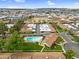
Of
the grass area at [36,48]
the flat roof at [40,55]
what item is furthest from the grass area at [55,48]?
the flat roof at [40,55]

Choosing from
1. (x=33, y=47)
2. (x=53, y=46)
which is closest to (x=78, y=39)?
(x=53, y=46)

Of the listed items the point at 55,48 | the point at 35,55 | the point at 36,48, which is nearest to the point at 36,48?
the point at 36,48

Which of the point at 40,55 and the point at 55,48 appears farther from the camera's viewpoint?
the point at 55,48

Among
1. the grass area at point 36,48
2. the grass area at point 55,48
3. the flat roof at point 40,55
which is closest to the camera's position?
the flat roof at point 40,55

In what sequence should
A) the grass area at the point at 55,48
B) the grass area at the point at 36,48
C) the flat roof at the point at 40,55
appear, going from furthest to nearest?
the grass area at the point at 55,48 → the grass area at the point at 36,48 → the flat roof at the point at 40,55

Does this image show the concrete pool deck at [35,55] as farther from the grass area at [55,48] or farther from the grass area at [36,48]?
the grass area at [55,48]

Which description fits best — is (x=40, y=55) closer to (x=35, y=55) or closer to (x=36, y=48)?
(x=35, y=55)

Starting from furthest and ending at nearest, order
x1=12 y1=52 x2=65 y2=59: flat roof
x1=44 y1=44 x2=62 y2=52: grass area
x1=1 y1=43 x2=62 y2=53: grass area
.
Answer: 1. x1=44 y1=44 x2=62 y2=52: grass area
2. x1=1 y1=43 x2=62 y2=53: grass area
3. x1=12 y1=52 x2=65 y2=59: flat roof

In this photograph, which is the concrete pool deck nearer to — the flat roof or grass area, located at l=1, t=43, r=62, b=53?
the flat roof

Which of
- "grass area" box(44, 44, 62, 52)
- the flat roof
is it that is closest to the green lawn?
"grass area" box(44, 44, 62, 52)

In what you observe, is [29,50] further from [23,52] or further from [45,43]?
[45,43]

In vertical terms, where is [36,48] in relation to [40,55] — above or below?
above
